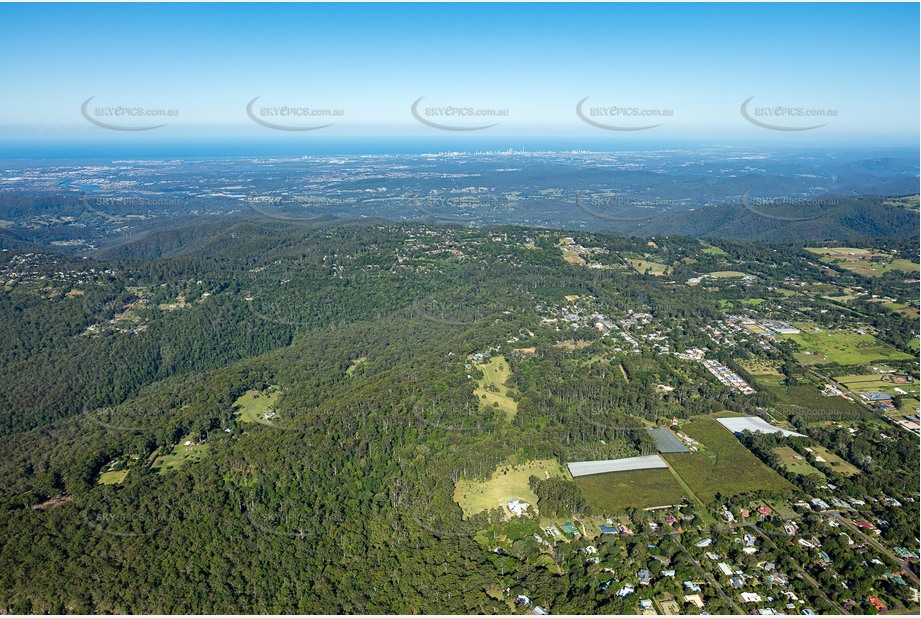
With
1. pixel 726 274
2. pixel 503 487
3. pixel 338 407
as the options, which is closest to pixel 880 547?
pixel 503 487

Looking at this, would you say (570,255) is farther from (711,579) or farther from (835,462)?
(711,579)

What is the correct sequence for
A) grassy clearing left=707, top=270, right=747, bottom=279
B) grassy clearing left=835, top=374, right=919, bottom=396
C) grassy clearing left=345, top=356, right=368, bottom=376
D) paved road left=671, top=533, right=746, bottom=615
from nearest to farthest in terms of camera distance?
paved road left=671, top=533, right=746, bottom=615
grassy clearing left=835, top=374, right=919, bottom=396
grassy clearing left=345, top=356, right=368, bottom=376
grassy clearing left=707, top=270, right=747, bottom=279

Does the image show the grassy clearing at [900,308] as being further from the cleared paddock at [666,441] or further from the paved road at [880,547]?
the paved road at [880,547]

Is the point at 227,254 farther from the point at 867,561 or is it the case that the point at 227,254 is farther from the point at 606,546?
the point at 867,561

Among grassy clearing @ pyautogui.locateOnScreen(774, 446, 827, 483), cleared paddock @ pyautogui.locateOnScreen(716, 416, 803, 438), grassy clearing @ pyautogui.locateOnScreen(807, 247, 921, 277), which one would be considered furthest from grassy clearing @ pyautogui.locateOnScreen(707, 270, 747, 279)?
grassy clearing @ pyautogui.locateOnScreen(774, 446, 827, 483)

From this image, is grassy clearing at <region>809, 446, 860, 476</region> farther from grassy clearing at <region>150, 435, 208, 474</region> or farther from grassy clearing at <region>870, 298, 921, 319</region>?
grassy clearing at <region>150, 435, 208, 474</region>

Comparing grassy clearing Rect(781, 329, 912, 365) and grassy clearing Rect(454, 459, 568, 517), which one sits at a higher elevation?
grassy clearing Rect(454, 459, 568, 517)

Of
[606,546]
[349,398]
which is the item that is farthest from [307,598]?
[349,398]
